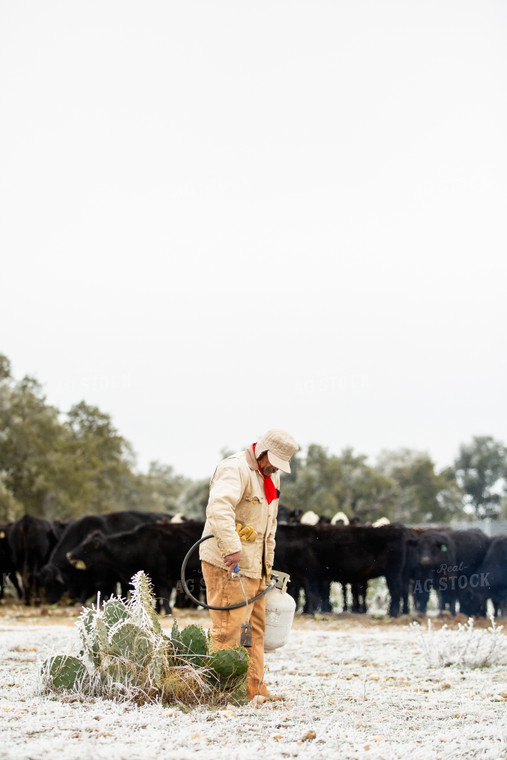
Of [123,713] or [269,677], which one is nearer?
[123,713]

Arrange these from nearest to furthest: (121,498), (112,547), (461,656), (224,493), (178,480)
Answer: (224,493) → (461,656) → (112,547) → (121,498) → (178,480)

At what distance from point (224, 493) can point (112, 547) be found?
474 inches

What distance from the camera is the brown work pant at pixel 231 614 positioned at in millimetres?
6254

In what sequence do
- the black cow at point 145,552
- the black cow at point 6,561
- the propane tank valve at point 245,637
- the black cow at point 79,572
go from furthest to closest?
the black cow at point 6,561 → the black cow at point 79,572 → the black cow at point 145,552 → the propane tank valve at point 245,637

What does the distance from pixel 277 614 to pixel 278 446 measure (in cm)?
133

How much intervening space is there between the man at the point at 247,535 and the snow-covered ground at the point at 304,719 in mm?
542

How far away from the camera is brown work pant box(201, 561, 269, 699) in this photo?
20.5 feet

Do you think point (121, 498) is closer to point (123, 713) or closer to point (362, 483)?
point (362, 483)

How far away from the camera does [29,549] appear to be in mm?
21203

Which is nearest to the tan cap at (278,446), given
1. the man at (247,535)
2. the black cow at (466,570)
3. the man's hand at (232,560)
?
the man at (247,535)

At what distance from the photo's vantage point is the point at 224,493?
612 centimetres

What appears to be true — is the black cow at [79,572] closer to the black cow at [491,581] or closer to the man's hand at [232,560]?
the black cow at [491,581]

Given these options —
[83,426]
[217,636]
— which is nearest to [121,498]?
[83,426]

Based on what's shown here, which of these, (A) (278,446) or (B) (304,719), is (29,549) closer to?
(A) (278,446)
